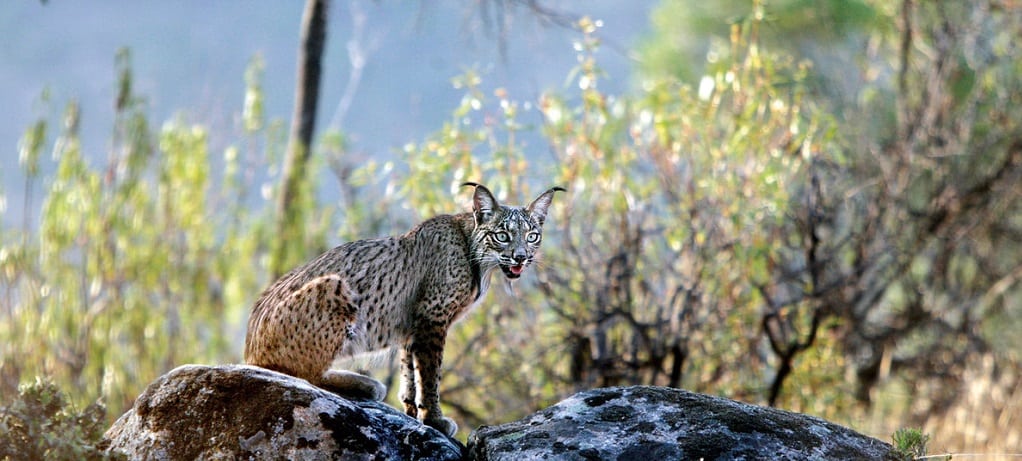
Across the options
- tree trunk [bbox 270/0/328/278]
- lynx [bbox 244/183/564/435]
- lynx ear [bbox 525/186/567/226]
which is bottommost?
lynx [bbox 244/183/564/435]

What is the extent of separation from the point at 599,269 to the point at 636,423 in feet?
20.4

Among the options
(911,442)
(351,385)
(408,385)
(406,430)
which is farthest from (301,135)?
(911,442)

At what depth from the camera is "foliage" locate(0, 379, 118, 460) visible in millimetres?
6746

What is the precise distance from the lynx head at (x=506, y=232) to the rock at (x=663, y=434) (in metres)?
1.08

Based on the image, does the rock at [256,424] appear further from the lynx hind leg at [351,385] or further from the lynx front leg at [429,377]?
Answer: the lynx front leg at [429,377]

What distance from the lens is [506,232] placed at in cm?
788

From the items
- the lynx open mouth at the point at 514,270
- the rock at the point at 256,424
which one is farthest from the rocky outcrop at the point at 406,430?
the lynx open mouth at the point at 514,270

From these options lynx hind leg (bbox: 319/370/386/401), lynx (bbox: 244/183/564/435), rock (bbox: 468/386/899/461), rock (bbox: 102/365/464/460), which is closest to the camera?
rock (bbox: 468/386/899/461)

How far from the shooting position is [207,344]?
52.8 ft

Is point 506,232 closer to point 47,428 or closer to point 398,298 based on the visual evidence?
point 398,298

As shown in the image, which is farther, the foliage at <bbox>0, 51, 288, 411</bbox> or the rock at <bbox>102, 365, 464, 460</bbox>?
the foliage at <bbox>0, 51, 288, 411</bbox>

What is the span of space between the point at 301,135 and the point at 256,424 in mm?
9957

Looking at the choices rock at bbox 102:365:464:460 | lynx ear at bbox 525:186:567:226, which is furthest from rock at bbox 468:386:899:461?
lynx ear at bbox 525:186:567:226

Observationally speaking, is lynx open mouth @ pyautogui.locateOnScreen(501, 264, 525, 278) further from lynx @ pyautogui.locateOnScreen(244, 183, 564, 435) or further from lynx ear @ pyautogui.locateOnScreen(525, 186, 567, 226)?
lynx ear @ pyautogui.locateOnScreen(525, 186, 567, 226)
